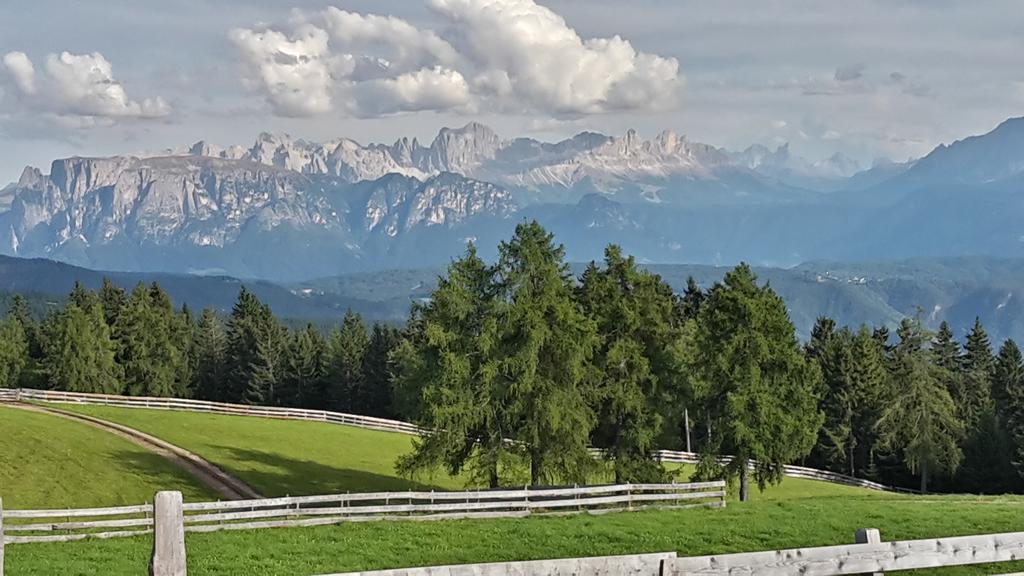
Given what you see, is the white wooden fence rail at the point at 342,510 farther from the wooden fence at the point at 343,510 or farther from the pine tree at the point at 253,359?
the pine tree at the point at 253,359

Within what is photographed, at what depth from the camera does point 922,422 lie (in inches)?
2965

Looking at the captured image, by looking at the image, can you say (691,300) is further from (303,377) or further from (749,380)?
(749,380)

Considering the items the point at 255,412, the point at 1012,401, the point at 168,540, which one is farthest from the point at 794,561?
the point at 1012,401

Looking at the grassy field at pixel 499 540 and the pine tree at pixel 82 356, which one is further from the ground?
the pine tree at pixel 82 356

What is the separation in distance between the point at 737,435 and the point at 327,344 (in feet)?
245

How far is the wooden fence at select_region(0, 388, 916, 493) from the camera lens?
239 ft

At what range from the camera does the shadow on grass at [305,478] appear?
49344 mm

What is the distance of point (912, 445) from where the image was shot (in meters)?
75.2

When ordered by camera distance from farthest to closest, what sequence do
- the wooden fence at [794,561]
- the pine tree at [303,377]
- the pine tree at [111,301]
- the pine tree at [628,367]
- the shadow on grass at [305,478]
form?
the pine tree at [303,377], the pine tree at [111,301], the shadow on grass at [305,478], the pine tree at [628,367], the wooden fence at [794,561]

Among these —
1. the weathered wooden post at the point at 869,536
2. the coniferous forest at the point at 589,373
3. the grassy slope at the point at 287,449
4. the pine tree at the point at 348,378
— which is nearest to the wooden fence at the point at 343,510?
the coniferous forest at the point at 589,373

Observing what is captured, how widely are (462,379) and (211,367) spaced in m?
80.3

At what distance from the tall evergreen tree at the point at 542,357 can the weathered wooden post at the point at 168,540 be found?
107 feet

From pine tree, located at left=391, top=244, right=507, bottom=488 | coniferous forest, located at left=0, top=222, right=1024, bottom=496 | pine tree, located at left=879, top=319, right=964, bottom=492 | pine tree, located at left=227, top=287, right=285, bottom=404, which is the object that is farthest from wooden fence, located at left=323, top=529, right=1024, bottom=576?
pine tree, located at left=227, top=287, right=285, bottom=404

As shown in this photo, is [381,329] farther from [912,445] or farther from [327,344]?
[912,445]
